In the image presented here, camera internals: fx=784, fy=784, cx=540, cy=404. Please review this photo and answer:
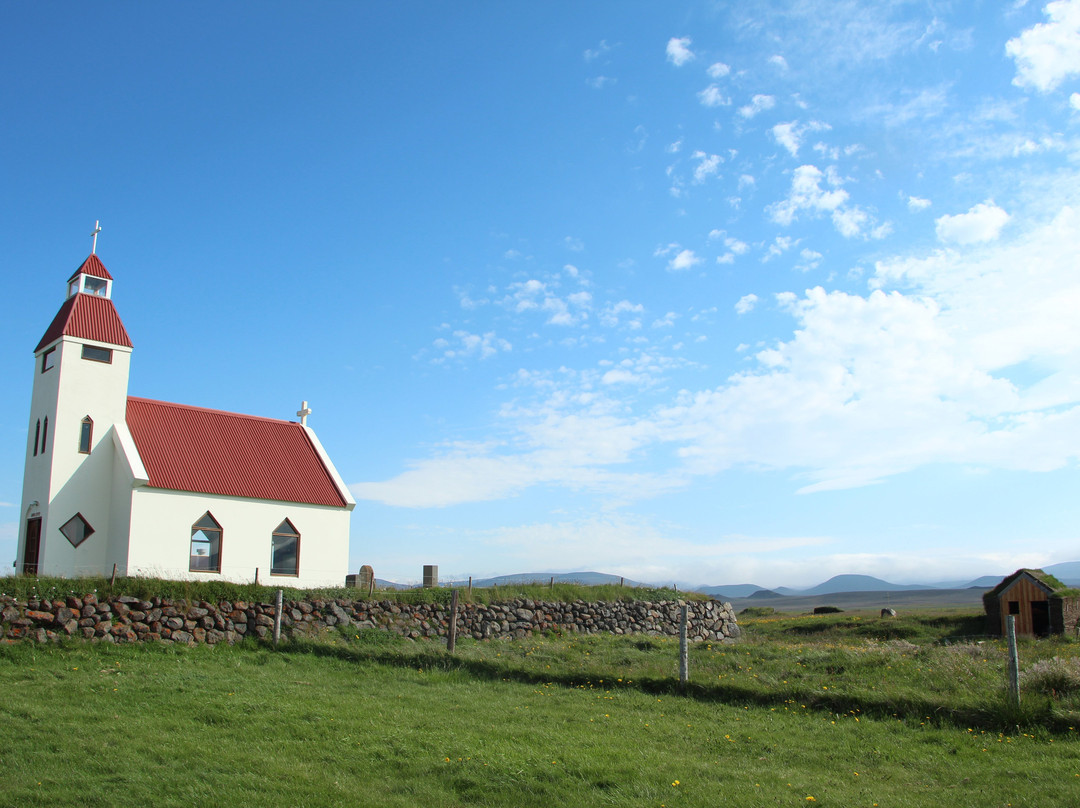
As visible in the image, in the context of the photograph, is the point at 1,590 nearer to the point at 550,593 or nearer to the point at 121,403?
the point at 121,403

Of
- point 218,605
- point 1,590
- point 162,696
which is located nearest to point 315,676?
point 162,696

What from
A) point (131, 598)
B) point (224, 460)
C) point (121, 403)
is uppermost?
point (121, 403)

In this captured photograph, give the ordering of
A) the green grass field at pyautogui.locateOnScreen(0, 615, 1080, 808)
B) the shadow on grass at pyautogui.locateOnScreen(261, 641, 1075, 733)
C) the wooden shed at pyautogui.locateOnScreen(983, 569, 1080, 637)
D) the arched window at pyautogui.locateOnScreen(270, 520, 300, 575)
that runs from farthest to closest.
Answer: the wooden shed at pyautogui.locateOnScreen(983, 569, 1080, 637) → the arched window at pyautogui.locateOnScreen(270, 520, 300, 575) → the shadow on grass at pyautogui.locateOnScreen(261, 641, 1075, 733) → the green grass field at pyautogui.locateOnScreen(0, 615, 1080, 808)

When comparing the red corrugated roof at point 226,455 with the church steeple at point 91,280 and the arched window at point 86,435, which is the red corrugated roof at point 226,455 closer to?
the arched window at point 86,435

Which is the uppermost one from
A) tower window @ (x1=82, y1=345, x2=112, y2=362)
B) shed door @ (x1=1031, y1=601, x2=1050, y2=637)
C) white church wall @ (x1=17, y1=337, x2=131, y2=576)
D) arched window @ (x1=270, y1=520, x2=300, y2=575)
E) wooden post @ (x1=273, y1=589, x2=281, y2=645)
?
tower window @ (x1=82, y1=345, x2=112, y2=362)

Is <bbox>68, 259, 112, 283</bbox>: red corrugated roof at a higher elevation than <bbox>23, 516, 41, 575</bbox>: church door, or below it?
higher

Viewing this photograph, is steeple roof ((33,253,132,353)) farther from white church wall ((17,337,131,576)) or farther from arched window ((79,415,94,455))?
arched window ((79,415,94,455))

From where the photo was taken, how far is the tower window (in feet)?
94.8

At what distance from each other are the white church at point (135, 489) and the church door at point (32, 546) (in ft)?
0.15

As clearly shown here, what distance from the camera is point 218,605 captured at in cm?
2462

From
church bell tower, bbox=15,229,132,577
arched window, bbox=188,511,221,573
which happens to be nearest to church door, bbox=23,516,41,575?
church bell tower, bbox=15,229,132,577

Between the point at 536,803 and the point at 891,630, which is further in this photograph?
the point at 891,630

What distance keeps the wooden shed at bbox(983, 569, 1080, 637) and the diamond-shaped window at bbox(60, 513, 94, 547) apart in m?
38.1

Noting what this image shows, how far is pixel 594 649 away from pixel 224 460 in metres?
17.2
